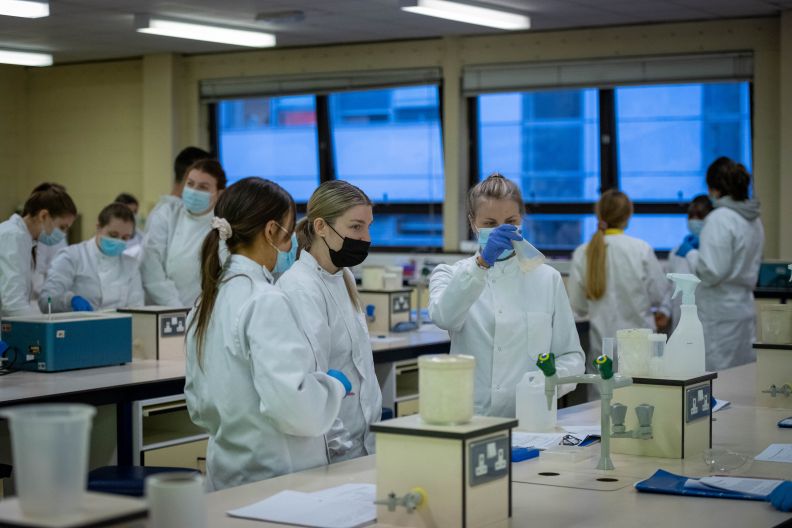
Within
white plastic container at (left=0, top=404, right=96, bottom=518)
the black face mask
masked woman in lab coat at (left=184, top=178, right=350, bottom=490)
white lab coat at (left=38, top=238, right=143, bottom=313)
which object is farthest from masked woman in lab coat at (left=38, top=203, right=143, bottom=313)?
white plastic container at (left=0, top=404, right=96, bottom=518)

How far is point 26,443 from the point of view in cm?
140

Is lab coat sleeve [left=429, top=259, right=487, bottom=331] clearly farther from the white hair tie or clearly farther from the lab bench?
the white hair tie

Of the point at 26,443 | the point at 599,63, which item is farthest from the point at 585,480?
the point at 599,63

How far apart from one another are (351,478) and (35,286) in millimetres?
4787

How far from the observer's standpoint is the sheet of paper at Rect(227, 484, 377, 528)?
6.71ft

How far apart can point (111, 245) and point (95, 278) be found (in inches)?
8.3

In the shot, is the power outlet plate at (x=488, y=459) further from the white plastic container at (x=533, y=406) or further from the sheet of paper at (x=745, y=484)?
the white plastic container at (x=533, y=406)

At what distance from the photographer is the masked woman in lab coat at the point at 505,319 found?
315cm

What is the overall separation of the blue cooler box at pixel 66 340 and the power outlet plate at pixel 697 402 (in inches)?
98.5

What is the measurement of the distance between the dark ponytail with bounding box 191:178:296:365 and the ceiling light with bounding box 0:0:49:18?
4282 millimetres

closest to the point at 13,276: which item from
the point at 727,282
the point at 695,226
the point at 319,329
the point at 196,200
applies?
the point at 196,200

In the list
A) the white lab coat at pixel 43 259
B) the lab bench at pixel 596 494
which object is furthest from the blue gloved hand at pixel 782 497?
the white lab coat at pixel 43 259

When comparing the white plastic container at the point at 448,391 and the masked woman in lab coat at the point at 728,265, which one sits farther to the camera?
the masked woman in lab coat at the point at 728,265

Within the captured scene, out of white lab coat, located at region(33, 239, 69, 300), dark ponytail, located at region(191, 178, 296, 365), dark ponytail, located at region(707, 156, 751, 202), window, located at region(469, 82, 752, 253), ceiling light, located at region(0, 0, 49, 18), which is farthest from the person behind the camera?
window, located at region(469, 82, 752, 253)
